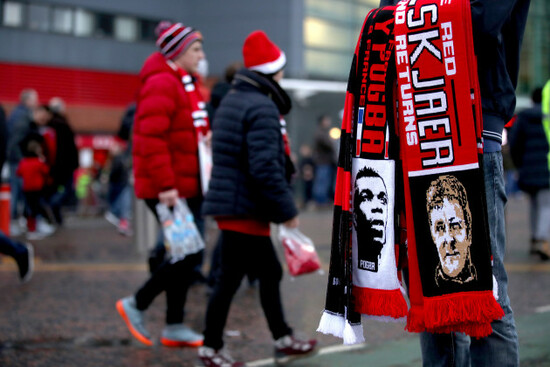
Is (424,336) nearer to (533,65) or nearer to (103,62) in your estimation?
(103,62)

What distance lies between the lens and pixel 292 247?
457cm

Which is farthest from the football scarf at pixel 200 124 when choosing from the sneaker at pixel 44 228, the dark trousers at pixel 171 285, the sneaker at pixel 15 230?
the sneaker at pixel 15 230

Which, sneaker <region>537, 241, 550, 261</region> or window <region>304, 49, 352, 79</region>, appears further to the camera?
window <region>304, 49, 352, 79</region>

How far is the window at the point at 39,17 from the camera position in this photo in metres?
29.2

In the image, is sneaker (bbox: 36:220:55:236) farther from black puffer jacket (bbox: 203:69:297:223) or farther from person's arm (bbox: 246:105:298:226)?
person's arm (bbox: 246:105:298:226)

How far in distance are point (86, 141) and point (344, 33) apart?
10980 millimetres

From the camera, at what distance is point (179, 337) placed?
490cm

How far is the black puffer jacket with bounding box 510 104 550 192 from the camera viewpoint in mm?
8836

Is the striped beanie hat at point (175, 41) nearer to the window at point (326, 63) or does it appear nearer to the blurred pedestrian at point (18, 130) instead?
the blurred pedestrian at point (18, 130)

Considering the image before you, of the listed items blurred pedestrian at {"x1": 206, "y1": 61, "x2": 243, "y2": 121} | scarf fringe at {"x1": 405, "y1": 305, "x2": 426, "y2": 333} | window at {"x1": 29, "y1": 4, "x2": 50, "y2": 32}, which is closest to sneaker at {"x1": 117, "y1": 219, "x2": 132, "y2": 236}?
blurred pedestrian at {"x1": 206, "y1": 61, "x2": 243, "y2": 121}

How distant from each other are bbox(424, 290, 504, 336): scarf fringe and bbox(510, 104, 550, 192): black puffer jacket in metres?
6.61

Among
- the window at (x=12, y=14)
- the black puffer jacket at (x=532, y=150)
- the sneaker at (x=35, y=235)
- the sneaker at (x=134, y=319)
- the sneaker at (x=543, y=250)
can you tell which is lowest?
the sneaker at (x=134, y=319)

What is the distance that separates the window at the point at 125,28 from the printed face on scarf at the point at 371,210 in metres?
30.1

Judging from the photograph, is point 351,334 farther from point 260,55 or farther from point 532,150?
point 532,150
